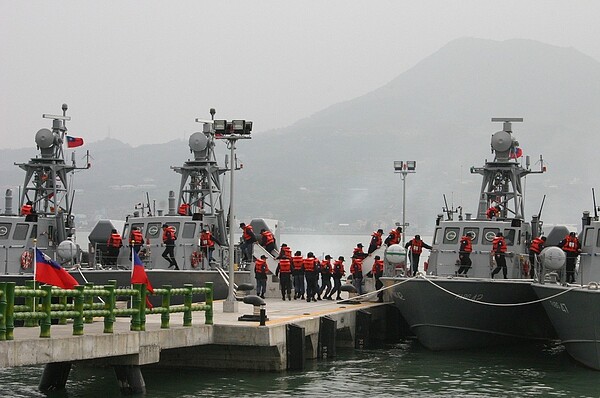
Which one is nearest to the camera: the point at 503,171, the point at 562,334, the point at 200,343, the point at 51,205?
the point at 200,343

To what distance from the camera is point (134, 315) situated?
2261cm

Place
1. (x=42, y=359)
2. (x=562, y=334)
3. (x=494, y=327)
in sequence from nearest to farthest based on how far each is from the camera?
(x=42, y=359) < (x=562, y=334) < (x=494, y=327)

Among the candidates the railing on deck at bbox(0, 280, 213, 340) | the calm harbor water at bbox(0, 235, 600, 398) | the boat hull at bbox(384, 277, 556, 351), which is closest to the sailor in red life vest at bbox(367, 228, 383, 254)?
the boat hull at bbox(384, 277, 556, 351)

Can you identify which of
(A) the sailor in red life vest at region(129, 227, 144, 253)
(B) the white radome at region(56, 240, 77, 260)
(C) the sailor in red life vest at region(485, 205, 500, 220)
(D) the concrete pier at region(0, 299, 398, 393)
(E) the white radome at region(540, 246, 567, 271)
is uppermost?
(C) the sailor in red life vest at region(485, 205, 500, 220)

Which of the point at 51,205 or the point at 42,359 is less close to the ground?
the point at 51,205

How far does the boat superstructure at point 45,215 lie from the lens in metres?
36.9

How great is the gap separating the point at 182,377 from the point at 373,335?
10.4 meters

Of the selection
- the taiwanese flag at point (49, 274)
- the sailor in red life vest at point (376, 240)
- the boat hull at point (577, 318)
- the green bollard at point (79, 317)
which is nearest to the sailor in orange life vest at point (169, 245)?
the sailor in red life vest at point (376, 240)

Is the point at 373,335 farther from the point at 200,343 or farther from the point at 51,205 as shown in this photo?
the point at 51,205

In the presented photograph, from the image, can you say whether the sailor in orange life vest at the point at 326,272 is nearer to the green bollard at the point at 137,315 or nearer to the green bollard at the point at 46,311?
the green bollard at the point at 137,315

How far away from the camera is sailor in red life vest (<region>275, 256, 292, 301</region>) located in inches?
1437

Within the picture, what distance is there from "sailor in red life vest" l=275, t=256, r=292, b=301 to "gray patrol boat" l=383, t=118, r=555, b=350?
3719mm

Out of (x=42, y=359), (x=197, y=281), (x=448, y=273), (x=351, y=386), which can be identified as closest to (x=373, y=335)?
(x=448, y=273)

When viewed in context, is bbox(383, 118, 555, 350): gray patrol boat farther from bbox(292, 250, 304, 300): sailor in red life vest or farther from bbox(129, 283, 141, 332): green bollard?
bbox(129, 283, 141, 332): green bollard
